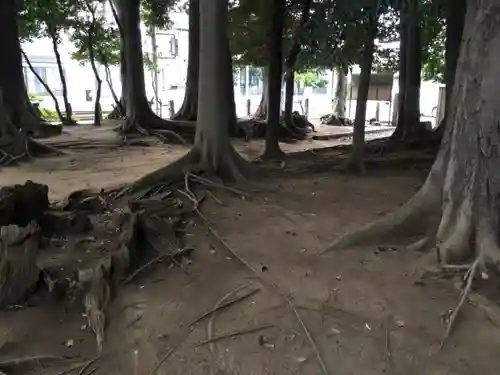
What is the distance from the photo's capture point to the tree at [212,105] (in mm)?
5891

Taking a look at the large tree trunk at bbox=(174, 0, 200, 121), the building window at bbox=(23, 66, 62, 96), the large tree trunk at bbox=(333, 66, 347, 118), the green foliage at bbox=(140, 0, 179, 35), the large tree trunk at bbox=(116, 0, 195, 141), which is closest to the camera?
the large tree trunk at bbox=(116, 0, 195, 141)

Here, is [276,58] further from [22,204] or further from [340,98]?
[340,98]

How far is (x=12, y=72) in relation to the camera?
1030cm

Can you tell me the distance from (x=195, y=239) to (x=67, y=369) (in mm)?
1713

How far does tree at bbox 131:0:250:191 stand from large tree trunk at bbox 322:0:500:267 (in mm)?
2781

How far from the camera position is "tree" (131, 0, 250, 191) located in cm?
589

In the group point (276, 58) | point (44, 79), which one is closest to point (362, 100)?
point (276, 58)

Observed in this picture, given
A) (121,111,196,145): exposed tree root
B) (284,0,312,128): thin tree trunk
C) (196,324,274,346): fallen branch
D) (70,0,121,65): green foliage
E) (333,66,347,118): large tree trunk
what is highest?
(70,0,121,65): green foliage

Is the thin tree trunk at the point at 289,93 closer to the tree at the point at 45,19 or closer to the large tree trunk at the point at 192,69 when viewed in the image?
the large tree trunk at the point at 192,69

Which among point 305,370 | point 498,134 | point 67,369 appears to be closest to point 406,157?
point 498,134

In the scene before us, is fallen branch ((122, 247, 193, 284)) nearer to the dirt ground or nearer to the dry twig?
the dirt ground

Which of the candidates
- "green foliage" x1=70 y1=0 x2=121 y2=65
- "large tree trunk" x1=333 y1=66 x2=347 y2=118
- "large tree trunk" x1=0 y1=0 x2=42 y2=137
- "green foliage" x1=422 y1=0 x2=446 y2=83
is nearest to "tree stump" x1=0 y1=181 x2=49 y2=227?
"large tree trunk" x1=0 y1=0 x2=42 y2=137

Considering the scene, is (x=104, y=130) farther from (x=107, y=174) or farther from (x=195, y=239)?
(x=195, y=239)

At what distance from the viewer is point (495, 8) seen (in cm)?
334
